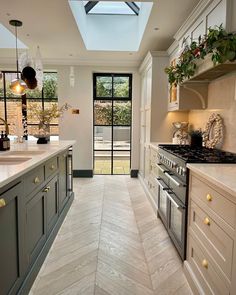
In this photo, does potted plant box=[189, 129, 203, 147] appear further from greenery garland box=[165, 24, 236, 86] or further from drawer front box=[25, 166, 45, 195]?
drawer front box=[25, 166, 45, 195]

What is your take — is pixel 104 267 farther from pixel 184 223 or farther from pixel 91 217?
pixel 91 217

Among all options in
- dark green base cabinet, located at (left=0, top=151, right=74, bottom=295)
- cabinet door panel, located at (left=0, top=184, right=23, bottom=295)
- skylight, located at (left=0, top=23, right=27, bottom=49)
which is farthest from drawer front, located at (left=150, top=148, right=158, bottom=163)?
skylight, located at (left=0, top=23, right=27, bottom=49)

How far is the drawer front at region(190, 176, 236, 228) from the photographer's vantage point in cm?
131

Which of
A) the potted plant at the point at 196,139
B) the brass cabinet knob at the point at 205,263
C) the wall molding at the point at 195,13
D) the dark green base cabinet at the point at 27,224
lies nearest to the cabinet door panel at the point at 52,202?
the dark green base cabinet at the point at 27,224

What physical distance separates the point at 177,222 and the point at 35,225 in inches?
51.0

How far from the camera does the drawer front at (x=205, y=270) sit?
1.44 m

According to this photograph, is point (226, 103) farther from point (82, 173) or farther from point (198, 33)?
point (82, 173)

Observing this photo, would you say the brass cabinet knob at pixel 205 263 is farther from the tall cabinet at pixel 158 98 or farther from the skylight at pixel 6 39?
the skylight at pixel 6 39

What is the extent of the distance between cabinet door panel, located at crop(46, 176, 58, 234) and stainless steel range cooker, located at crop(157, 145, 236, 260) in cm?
124

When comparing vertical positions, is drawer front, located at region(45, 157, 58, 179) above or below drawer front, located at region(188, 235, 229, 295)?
above

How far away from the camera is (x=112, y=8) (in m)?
4.37

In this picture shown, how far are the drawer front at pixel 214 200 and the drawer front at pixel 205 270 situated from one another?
1.15ft

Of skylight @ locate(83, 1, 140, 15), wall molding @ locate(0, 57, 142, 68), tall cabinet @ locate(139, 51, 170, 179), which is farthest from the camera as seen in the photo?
wall molding @ locate(0, 57, 142, 68)

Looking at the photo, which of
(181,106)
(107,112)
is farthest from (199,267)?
(107,112)
